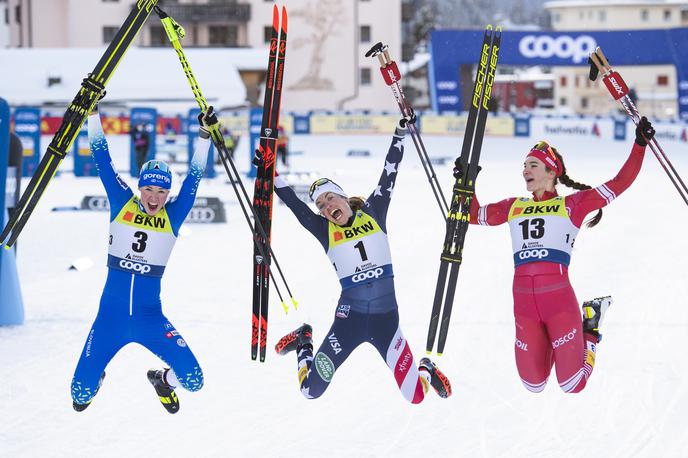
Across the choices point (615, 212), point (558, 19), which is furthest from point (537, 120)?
point (558, 19)

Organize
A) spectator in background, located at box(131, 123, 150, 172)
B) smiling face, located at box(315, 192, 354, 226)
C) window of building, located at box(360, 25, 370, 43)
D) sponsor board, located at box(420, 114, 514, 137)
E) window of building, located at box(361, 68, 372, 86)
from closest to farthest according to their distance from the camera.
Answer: smiling face, located at box(315, 192, 354, 226) < spectator in background, located at box(131, 123, 150, 172) < sponsor board, located at box(420, 114, 514, 137) < window of building, located at box(361, 68, 372, 86) < window of building, located at box(360, 25, 370, 43)

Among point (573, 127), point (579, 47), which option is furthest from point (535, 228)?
point (573, 127)

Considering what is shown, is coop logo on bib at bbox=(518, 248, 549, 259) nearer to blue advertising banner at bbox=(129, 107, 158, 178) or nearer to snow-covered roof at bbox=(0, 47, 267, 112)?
blue advertising banner at bbox=(129, 107, 158, 178)

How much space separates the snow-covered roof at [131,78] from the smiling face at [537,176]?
34.9 m

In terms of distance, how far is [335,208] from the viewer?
6.82 meters

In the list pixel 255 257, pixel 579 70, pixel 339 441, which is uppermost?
pixel 579 70

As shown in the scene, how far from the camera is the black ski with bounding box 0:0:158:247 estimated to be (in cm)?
670

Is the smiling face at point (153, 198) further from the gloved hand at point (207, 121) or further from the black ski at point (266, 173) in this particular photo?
the black ski at point (266, 173)

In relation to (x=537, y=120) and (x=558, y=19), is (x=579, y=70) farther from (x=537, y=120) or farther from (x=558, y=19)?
(x=537, y=120)

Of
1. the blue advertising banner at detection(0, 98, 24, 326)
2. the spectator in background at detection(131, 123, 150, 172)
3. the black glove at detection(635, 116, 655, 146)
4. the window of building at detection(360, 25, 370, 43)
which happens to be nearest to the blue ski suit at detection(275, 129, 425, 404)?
the black glove at detection(635, 116, 655, 146)

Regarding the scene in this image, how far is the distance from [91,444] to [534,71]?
4156 inches

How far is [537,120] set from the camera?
4069 centimetres

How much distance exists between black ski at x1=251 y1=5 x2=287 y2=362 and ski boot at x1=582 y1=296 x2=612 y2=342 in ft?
7.53

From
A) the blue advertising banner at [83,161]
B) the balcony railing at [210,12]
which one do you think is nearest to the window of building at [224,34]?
the balcony railing at [210,12]
